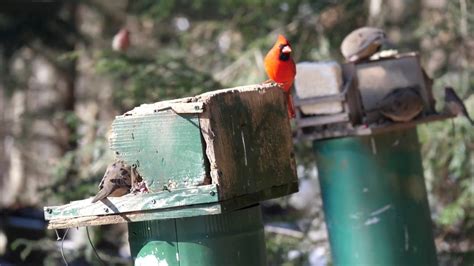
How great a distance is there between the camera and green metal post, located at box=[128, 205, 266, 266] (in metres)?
2.64

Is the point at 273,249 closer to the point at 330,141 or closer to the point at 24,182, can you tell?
the point at 330,141

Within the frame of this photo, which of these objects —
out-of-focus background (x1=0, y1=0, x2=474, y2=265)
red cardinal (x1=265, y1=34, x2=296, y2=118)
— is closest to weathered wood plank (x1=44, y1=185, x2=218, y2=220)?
red cardinal (x1=265, y1=34, x2=296, y2=118)

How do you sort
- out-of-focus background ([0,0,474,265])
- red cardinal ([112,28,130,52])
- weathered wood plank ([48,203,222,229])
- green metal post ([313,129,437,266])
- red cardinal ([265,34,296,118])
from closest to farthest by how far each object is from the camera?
weathered wood plank ([48,203,222,229])
red cardinal ([265,34,296,118])
green metal post ([313,129,437,266])
out-of-focus background ([0,0,474,265])
red cardinal ([112,28,130,52])

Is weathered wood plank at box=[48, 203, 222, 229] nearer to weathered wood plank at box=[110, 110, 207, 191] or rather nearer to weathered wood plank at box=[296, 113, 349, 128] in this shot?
weathered wood plank at box=[110, 110, 207, 191]

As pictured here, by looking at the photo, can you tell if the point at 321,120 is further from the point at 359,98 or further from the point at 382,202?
the point at 382,202

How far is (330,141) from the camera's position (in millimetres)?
4324

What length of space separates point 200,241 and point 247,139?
39cm

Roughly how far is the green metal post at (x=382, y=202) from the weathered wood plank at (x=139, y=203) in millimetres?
1771

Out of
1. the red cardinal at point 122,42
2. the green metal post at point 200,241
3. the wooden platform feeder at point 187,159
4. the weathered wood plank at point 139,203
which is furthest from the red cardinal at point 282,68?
the red cardinal at point 122,42

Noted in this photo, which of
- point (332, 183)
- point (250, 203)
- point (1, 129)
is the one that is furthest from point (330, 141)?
point (1, 129)

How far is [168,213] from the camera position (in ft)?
8.57

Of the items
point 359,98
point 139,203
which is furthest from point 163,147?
point 359,98

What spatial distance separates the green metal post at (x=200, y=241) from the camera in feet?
8.65

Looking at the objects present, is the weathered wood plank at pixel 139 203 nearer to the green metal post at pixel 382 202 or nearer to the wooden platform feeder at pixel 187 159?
the wooden platform feeder at pixel 187 159
